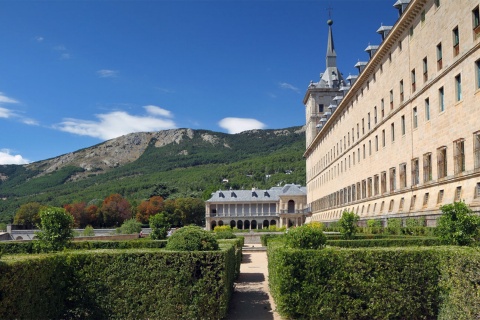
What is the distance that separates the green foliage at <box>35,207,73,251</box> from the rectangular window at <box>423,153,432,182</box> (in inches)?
875

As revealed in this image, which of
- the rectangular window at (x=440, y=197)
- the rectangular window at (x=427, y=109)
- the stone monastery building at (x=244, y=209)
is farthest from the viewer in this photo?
the stone monastery building at (x=244, y=209)

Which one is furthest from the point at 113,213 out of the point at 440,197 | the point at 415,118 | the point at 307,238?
the point at 307,238

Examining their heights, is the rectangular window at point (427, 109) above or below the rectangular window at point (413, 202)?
above

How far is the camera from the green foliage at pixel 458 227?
14.3m

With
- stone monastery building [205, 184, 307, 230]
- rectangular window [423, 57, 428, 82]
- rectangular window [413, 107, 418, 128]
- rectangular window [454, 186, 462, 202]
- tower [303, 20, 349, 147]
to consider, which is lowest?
stone monastery building [205, 184, 307, 230]

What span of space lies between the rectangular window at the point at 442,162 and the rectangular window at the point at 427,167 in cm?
183

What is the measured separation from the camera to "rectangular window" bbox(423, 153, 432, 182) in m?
30.9

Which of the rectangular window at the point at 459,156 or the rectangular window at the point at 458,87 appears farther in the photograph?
the rectangular window at the point at 458,87

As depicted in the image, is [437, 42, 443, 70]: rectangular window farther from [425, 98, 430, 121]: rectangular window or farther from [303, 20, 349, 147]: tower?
[303, 20, 349, 147]: tower

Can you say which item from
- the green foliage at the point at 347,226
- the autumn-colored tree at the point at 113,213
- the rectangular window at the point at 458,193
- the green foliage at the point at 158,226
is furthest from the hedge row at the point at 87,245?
the autumn-colored tree at the point at 113,213

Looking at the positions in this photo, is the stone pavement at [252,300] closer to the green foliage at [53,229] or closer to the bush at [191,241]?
the bush at [191,241]

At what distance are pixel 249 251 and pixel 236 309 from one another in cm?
2679

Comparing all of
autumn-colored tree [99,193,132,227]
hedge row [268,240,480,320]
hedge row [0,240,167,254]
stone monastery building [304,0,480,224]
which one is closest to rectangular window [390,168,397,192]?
stone monastery building [304,0,480,224]

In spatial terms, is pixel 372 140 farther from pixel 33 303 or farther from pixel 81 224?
pixel 81 224
